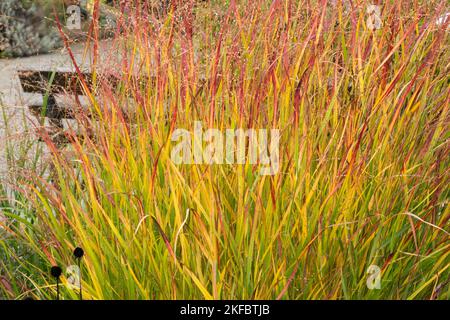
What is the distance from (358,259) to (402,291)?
153 millimetres

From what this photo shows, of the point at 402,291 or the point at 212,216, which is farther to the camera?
the point at 402,291

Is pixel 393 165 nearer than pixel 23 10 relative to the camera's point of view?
Yes

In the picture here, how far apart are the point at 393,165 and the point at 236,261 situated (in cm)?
56

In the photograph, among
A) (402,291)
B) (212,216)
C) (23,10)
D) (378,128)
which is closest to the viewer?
(212,216)

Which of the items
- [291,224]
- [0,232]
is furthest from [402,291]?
[0,232]

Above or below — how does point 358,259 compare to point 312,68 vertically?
below

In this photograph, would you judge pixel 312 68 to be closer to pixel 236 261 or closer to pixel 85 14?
pixel 236 261

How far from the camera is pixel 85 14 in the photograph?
7.89 meters

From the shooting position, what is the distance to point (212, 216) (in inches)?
70.9

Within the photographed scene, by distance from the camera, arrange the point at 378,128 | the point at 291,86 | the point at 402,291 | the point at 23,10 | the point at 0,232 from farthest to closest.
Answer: the point at 23,10 → the point at 0,232 → the point at 291,86 → the point at 378,128 → the point at 402,291

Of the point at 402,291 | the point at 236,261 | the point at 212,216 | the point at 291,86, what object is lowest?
the point at 402,291

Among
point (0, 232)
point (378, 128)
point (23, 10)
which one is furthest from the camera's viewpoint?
point (23, 10)
